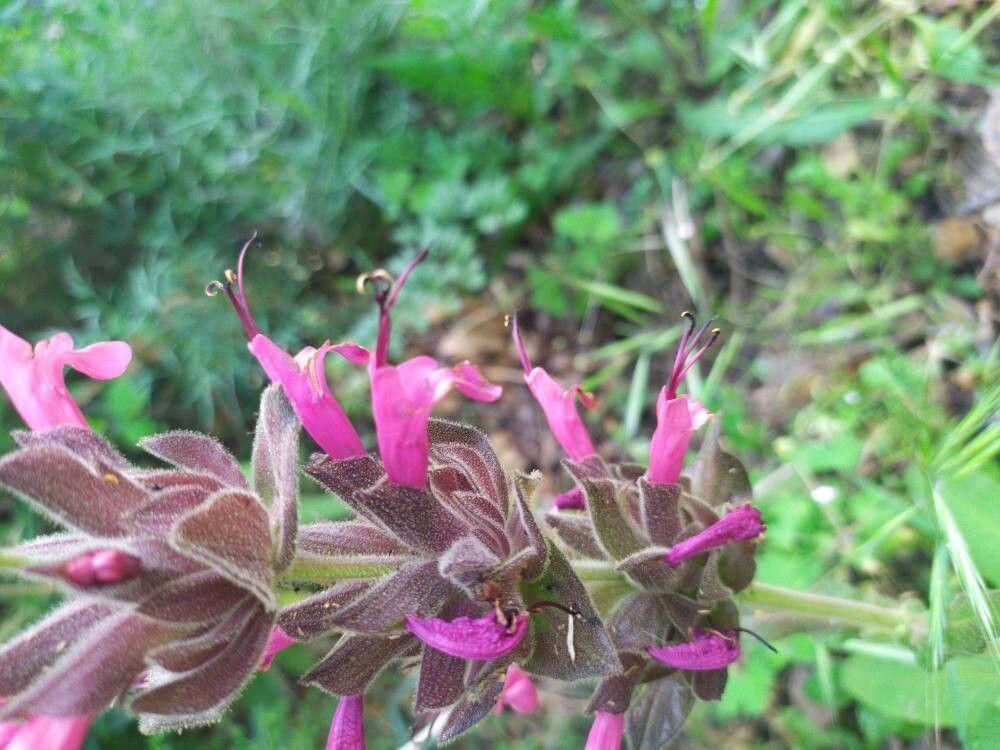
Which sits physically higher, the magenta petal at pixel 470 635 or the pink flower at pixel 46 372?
the pink flower at pixel 46 372

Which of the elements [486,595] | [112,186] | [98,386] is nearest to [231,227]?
[112,186]

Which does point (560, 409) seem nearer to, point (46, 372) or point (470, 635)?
point (470, 635)

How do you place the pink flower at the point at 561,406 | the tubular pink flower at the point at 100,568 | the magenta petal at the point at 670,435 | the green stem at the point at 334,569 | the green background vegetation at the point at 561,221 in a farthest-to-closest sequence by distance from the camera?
the green background vegetation at the point at 561,221
the pink flower at the point at 561,406
the magenta petal at the point at 670,435
the green stem at the point at 334,569
the tubular pink flower at the point at 100,568

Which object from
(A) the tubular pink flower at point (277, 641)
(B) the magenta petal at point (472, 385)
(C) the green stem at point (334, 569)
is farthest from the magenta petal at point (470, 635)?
(B) the magenta petal at point (472, 385)

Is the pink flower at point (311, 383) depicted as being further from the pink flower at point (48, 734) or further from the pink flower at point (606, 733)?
the pink flower at point (606, 733)

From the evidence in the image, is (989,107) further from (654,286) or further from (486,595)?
(486,595)

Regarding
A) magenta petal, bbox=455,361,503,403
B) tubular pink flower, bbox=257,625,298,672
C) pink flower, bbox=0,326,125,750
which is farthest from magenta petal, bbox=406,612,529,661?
pink flower, bbox=0,326,125,750
